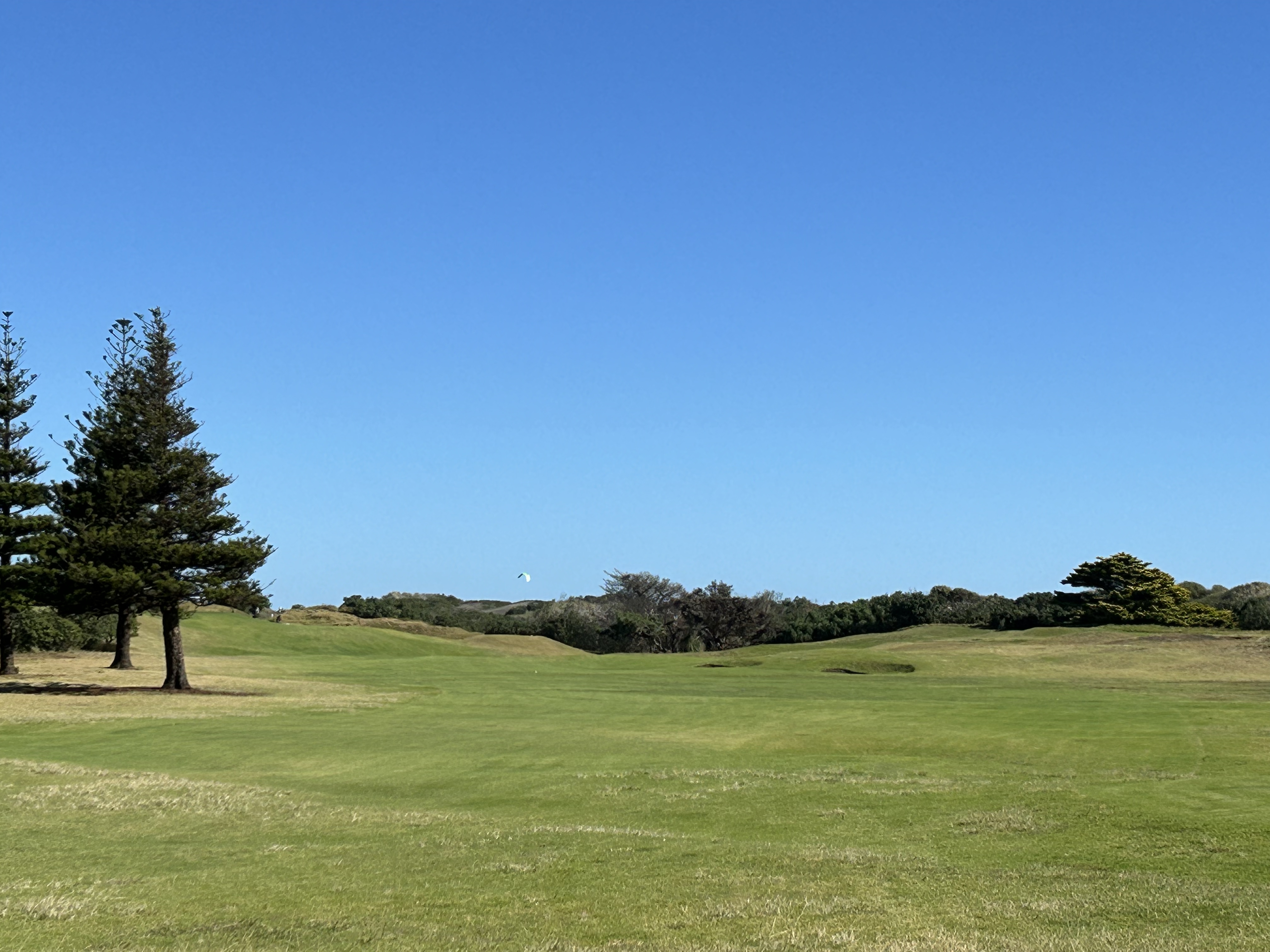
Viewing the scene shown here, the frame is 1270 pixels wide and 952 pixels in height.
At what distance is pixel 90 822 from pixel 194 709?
21.6 metres

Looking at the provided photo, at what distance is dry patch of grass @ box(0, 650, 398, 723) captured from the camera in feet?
119

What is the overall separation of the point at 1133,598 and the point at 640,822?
3107 inches

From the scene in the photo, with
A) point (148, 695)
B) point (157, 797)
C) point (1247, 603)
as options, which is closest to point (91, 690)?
point (148, 695)

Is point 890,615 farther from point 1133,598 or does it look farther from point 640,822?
point 640,822

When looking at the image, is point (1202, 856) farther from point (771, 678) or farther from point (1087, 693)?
point (771, 678)

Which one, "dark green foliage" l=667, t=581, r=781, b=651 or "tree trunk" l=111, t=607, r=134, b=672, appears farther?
"dark green foliage" l=667, t=581, r=781, b=651

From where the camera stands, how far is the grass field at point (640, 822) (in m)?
10.4

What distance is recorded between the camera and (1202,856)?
13305 mm

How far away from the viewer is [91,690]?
1817 inches

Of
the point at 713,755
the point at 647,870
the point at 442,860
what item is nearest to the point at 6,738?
the point at 713,755

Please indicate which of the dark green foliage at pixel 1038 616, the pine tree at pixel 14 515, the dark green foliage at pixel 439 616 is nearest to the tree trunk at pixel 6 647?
the pine tree at pixel 14 515

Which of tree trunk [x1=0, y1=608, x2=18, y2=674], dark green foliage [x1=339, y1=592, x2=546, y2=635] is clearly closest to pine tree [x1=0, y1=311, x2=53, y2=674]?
tree trunk [x1=0, y1=608, x2=18, y2=674]

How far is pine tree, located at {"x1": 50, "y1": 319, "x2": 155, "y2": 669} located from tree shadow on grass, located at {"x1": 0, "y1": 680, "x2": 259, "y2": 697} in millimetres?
3109

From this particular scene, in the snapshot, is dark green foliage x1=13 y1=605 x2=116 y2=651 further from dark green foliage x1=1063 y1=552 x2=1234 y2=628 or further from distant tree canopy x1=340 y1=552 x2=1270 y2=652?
dark green foliage x1=1063 y1=552 x2=1234 y2=628
